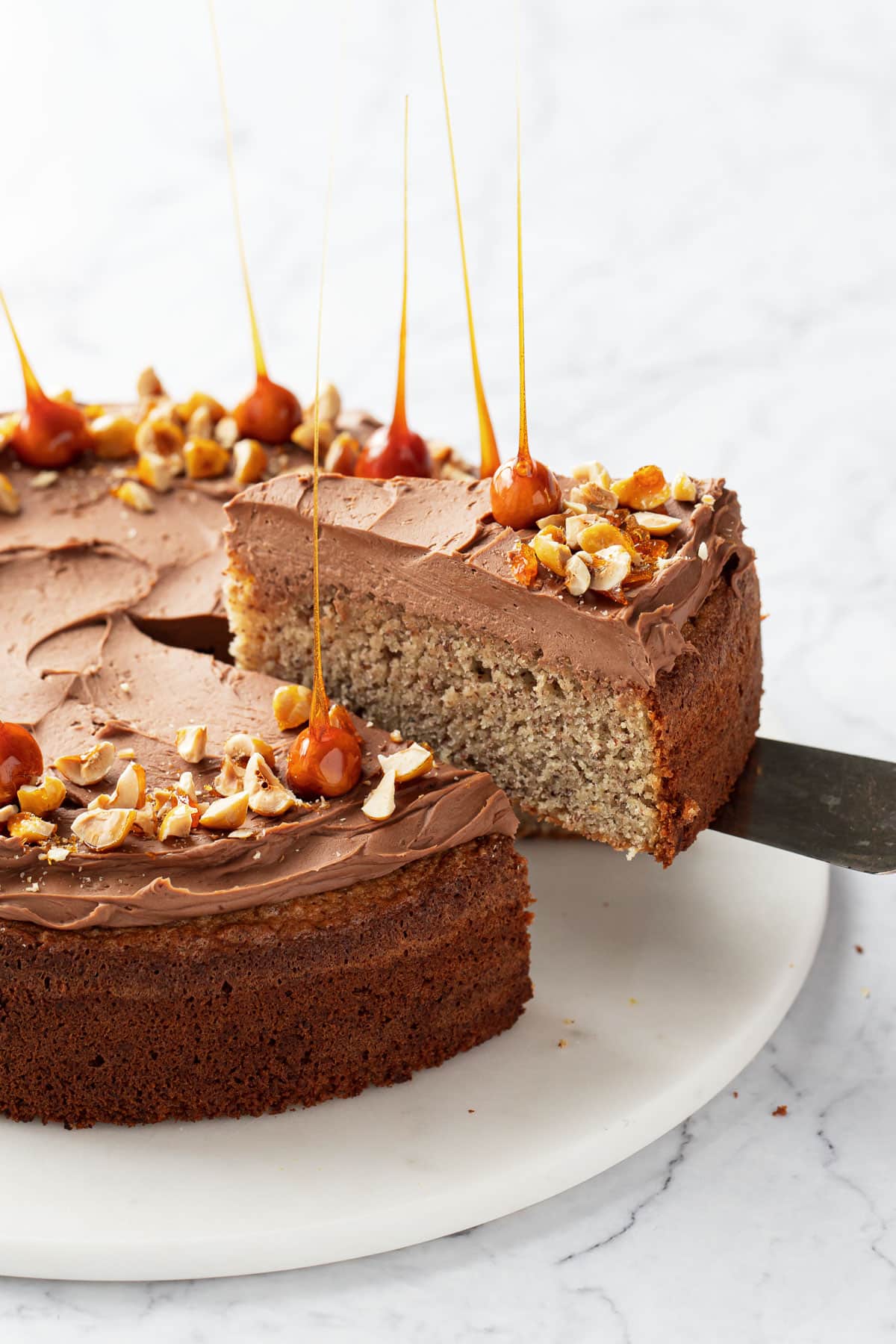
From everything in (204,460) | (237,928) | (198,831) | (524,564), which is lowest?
(237,928)

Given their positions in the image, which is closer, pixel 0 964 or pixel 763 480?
pixel 0 964

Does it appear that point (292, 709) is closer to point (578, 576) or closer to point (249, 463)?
point (578, 576)

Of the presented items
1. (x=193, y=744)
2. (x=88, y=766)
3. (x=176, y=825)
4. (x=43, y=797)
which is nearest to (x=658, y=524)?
(x=193, y=744)

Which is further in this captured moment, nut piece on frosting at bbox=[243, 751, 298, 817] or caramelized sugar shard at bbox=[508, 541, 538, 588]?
caramelized sugar shard at bbox=[508, 541, 538, 588]

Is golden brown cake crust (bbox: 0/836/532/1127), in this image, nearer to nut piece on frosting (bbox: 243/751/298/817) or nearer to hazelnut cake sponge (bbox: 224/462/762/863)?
nut piece on frosting (bbox: 243/751/298/817)

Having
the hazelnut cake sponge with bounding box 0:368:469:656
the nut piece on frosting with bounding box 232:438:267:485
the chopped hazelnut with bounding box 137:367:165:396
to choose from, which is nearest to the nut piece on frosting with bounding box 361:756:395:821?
the hazelnut cake sponge with bounding box 0:368:469:656

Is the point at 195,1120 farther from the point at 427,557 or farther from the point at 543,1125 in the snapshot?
the point at 427,557

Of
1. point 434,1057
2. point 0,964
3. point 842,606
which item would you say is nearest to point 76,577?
point 0,964
